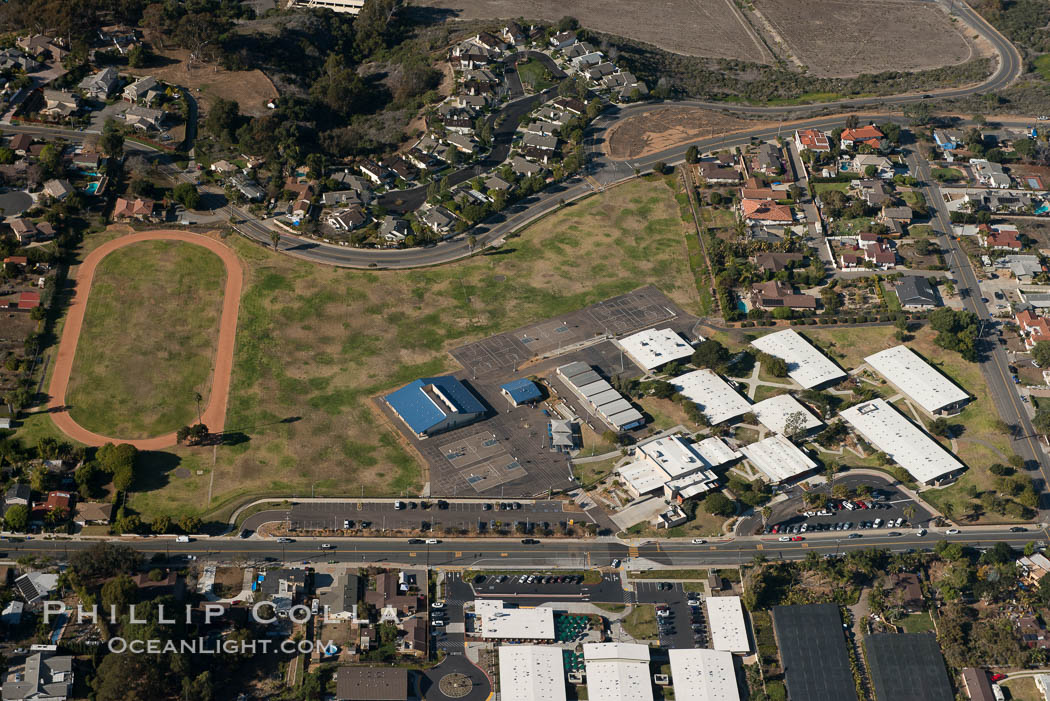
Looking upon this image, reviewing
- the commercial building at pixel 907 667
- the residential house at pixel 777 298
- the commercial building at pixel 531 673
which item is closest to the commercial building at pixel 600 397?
the residential house at pixel 777 298

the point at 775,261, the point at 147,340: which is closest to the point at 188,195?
the point at 147,340

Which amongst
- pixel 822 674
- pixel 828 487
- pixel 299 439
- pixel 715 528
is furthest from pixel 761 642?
Result: pixel 299 439

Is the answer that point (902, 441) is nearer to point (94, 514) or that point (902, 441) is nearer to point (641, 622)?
point (641, 622)

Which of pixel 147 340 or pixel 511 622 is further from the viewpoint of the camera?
pixel 147 340

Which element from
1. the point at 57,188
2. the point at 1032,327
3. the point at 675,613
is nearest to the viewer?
the point at 675,613

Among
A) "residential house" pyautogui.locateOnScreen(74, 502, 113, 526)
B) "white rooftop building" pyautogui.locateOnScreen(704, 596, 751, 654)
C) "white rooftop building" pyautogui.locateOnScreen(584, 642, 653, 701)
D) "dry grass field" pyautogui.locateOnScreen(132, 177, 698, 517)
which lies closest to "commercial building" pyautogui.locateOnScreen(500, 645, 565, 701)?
"white rooftop building" pyautogui.locateOnScreen(584, 642, 653, 701)

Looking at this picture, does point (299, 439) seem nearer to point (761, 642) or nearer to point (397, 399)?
point (397, 399)
